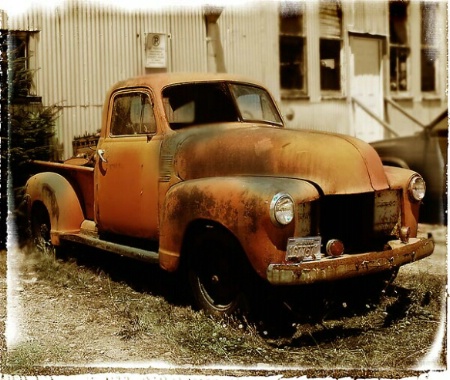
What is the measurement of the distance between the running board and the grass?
0.35 m

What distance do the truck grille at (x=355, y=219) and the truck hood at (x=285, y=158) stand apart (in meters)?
0.11

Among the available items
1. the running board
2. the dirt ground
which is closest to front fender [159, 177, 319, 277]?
the running board

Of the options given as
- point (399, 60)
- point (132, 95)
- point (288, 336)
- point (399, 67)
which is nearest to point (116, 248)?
point (132, 95)

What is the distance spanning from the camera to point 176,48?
608 cm

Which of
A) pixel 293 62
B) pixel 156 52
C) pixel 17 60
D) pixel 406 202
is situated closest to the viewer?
pixel 406 202

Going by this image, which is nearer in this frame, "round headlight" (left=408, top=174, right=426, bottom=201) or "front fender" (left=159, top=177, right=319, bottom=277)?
"front fender" (left=159, top=177, right=319, bottom=277)

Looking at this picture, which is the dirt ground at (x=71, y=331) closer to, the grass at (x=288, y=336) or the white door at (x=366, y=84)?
the grass at (x=288, y=336)

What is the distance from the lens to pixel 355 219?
381cm

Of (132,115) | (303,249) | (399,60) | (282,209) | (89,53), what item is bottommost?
(303,249)

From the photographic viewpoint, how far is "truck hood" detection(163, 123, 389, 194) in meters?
3.68

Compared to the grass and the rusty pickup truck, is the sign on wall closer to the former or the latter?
the rusty pickup truck

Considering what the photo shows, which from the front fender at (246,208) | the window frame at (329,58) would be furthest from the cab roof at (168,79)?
the window frame at (329,58)

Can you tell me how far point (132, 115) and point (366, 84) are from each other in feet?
19.5

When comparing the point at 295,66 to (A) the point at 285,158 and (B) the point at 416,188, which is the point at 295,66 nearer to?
(B) the point at 416,188
